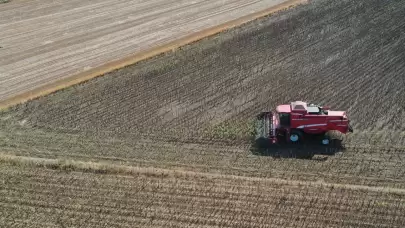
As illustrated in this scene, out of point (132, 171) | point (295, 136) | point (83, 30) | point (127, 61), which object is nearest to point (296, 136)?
point (295, 136)

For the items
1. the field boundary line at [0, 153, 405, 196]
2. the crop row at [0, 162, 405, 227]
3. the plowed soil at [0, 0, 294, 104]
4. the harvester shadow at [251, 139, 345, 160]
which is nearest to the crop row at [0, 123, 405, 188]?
the harvester shadow at [251, 139, 345, 160]

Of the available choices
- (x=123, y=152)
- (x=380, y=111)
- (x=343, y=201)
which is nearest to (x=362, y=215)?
(x=343, y=201)

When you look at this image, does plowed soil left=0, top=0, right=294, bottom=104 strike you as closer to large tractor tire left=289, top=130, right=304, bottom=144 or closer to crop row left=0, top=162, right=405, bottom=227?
crop row left=0, top=162, right=405, bottom=227

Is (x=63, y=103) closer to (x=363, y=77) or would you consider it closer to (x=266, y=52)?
(x=266, y=52)

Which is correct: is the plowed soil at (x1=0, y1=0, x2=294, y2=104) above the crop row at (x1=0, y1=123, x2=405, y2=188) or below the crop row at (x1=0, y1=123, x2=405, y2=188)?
above

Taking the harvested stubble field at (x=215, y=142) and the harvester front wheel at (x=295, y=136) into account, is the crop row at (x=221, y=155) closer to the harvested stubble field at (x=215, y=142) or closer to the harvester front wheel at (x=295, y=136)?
the harvested stubble field at (x=215, y=142)

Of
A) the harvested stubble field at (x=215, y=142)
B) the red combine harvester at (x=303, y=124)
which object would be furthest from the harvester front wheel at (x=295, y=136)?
the harvested stubble field at (x=215, y=142)

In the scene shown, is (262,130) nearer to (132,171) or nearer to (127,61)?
(132,171)

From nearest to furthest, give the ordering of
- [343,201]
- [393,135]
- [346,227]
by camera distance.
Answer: [346,227], [343,201], [393,135]
